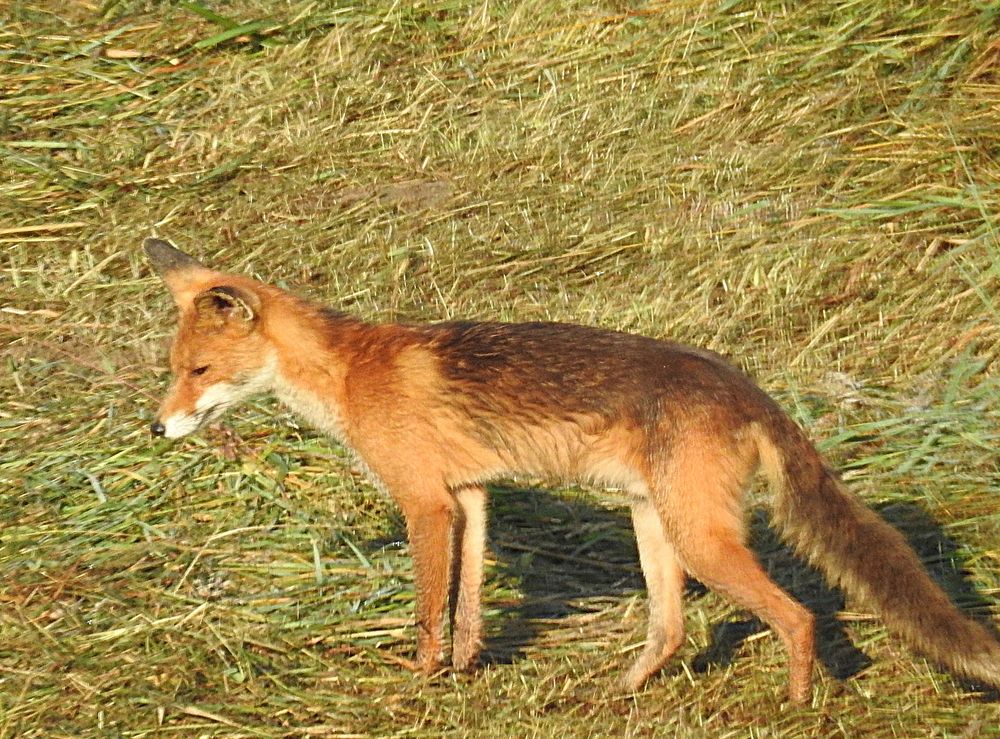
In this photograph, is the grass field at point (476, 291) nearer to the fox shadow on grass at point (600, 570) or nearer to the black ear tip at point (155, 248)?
the fox shadow on grass at point (600, 570)

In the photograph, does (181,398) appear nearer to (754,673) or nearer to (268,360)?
(268,360)

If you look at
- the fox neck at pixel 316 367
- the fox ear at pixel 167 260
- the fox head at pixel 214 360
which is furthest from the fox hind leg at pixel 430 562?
the fox ear at pixel 167 260

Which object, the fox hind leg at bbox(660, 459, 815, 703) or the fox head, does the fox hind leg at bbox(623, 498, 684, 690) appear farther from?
the fox head

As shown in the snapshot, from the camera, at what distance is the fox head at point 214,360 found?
20.5 ft

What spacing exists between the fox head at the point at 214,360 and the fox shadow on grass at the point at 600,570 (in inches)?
62.3

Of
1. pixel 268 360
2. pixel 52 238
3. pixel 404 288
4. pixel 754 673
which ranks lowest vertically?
pixel 52 238

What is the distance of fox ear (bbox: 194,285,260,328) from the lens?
6.17 metres

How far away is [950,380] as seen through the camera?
7.40m

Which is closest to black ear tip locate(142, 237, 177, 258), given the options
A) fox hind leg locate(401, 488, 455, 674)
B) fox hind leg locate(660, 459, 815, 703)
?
fox hind leg locate(401, 488, 455, 674)

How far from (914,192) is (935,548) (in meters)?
3.12

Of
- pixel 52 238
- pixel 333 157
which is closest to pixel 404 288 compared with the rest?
pixel 333 157

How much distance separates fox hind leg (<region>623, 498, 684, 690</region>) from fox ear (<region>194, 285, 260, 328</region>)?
1931mm

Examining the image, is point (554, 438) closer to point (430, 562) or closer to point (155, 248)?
point (430, 562)

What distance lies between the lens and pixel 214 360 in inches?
247
